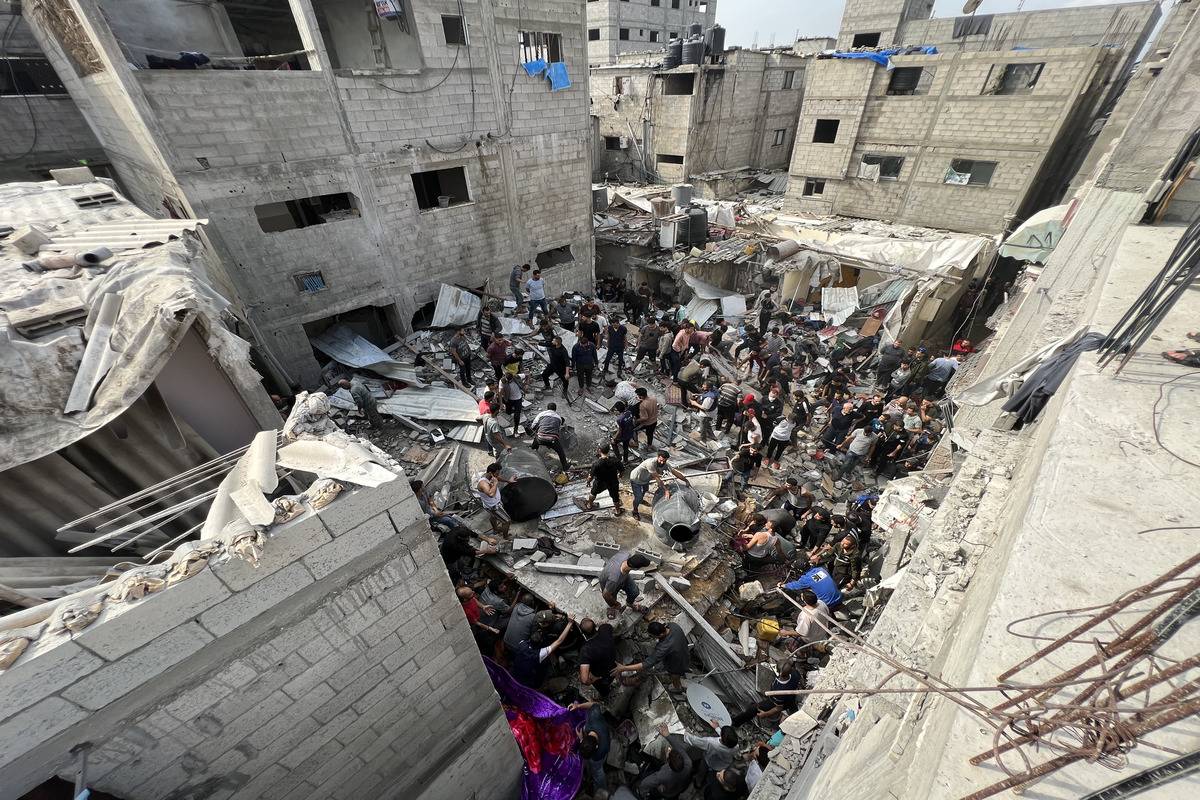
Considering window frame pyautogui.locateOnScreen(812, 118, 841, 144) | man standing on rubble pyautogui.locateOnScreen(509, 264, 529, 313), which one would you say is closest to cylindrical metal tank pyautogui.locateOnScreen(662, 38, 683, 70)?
window frame pyautogui.locateOnScreen(812, 118, 841, 144)

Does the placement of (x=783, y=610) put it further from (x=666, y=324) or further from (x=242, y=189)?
(x=242, y=189)

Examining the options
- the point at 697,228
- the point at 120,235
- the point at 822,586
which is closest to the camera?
the point at 120,235

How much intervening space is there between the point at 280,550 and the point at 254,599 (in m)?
0.35

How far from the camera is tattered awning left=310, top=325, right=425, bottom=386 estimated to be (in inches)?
399

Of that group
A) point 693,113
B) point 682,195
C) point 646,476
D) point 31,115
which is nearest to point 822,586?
point 646,476

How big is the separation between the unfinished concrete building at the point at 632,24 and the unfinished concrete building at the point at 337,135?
958 inches

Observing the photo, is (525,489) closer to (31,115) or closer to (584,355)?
(584,355)

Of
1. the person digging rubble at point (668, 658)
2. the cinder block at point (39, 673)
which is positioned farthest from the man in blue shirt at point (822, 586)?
the cinder block at point (39, 673)

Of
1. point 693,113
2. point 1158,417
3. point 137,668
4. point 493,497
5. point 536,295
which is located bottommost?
point 493,497

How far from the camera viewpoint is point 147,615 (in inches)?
95.9

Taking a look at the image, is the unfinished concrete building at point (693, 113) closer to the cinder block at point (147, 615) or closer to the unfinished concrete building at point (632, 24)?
the unfinished concrete building at point (632, 24)

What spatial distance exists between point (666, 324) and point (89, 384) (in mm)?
10057

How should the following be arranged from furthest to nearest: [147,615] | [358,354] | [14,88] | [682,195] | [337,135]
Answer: [682,195] < [14,88] < [358,354] < [337,135] < [147,615]

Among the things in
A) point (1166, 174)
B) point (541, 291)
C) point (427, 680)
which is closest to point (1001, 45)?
point (1166, 174)
